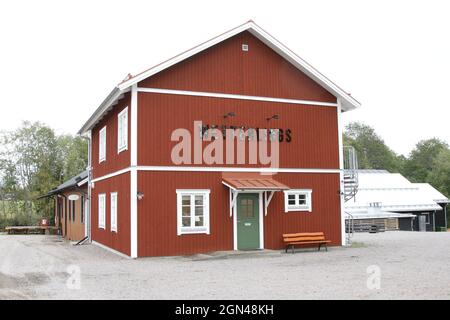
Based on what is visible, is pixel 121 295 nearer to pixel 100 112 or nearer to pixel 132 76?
pixel 132 76

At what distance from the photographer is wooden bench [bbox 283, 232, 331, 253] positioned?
58.1 ft

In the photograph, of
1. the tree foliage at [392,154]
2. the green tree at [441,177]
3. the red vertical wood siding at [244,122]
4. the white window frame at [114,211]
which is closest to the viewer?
the red vertical wood siding at [244,122]

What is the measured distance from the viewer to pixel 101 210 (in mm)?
21609

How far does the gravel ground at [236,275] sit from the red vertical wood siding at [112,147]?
3.26 metres

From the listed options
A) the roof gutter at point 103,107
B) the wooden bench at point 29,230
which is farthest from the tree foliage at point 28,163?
the roof gutter at point 103,107

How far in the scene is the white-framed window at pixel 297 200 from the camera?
18.5 metres

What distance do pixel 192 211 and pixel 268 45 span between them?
6.58 metres

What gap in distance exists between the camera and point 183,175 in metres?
17.0

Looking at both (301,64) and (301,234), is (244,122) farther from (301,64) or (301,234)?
(301,234)

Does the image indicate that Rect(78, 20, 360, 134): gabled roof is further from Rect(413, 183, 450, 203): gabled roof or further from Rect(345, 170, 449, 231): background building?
Rect(413, 183, 450, 203): gabled roof

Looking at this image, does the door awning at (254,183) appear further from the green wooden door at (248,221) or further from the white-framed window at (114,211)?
the white-framed window at (114,211)

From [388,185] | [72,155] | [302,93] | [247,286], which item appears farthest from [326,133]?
[72,155]

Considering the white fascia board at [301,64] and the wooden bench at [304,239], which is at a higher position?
the white fascia board at [301,64]

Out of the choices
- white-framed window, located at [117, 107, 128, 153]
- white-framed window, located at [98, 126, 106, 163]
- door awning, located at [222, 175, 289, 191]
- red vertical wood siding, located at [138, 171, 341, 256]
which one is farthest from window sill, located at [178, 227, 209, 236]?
white-framed window, located at [98, 126, 106, 163]
